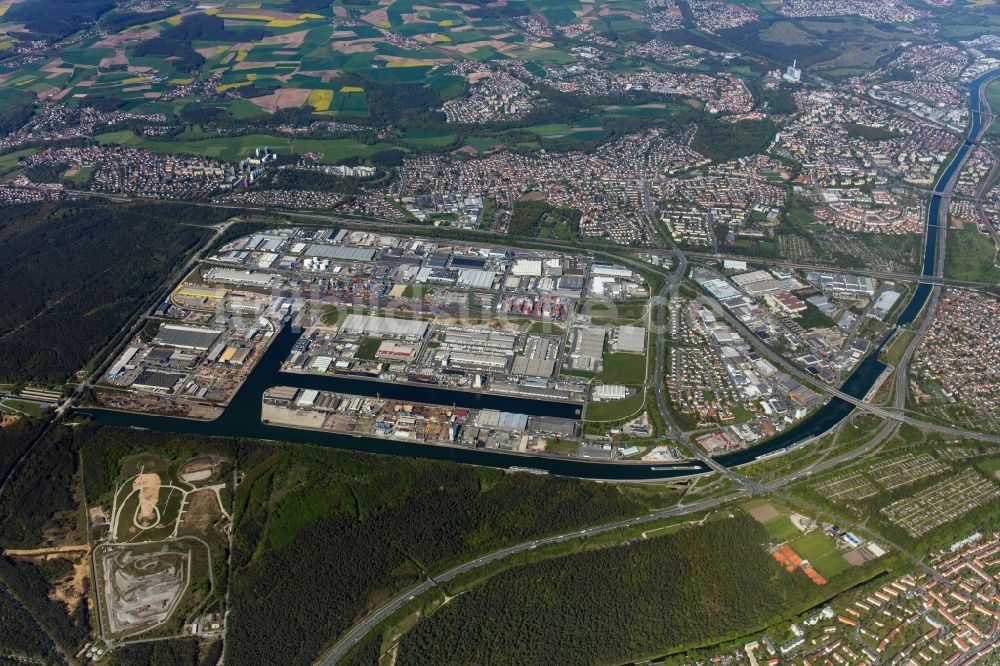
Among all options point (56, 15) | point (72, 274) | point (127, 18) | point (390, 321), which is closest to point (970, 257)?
point (390, 321)

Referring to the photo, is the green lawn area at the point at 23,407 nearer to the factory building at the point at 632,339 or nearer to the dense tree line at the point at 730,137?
the factory building at the point at 632,339

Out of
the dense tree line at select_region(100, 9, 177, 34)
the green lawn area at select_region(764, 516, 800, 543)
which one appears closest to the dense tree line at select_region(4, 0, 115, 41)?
the dense tree line at select_region(100, 9, 177, 34)

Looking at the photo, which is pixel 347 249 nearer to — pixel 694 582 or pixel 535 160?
pixel 535 160

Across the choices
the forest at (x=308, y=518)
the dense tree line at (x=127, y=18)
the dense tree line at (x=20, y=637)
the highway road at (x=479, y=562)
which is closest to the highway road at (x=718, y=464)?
the highway road at (x=479, y=562)

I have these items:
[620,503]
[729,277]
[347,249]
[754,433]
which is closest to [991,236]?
[729,277]

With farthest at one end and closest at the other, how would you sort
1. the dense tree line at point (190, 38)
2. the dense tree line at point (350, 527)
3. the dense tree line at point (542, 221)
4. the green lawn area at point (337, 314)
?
the dense tree line at point (190, 38) < the dense tree line at point (542, 221) < the green lawn area at point (337, 314) < the dense tree line at point (350, 527)

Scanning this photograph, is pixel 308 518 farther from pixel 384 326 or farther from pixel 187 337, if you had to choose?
pixel 187 337
